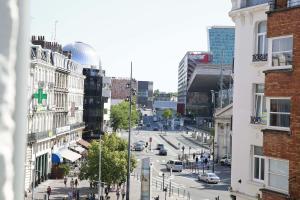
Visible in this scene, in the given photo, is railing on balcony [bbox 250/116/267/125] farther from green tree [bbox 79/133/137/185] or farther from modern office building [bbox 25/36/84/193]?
green tree [bbox 79/133/137/185]

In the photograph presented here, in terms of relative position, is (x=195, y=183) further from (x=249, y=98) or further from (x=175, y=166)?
(x=249, y=98)

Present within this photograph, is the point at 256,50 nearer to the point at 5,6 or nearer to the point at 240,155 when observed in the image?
the point at 240,155

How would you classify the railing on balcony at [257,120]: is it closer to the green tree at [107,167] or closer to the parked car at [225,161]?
the green tree at [107,167]

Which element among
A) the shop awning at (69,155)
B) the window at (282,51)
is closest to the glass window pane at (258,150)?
the window at (282,51)

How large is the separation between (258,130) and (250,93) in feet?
5.96

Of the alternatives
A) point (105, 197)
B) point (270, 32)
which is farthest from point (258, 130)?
Result: point (105, 197)

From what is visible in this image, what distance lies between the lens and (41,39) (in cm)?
6078

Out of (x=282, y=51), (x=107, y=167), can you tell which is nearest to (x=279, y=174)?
(x=282, y=51)

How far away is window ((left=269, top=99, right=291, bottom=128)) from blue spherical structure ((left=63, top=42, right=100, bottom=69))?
3483 inches

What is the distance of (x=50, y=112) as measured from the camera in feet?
191

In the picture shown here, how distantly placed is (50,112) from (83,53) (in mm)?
51095

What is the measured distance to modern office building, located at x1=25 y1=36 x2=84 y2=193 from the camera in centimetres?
4931

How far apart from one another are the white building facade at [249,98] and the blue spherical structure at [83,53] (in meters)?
83.0

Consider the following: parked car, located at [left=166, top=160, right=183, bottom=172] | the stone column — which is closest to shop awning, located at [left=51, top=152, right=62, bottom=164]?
parked car, located at [left=166, top=160, right=183, bottom=172]
